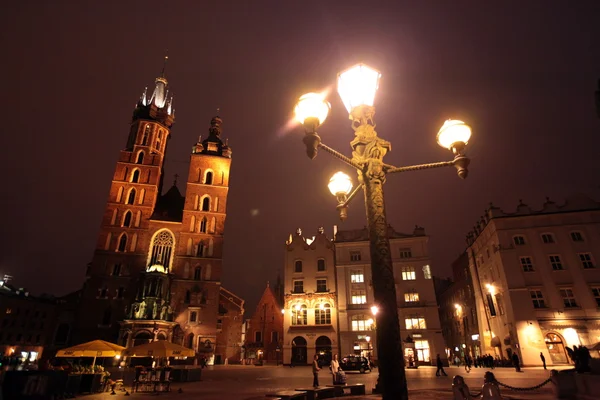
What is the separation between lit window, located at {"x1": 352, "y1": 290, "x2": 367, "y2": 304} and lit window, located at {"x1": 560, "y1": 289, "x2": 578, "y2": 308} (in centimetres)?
1836

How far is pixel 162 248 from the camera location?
147ft

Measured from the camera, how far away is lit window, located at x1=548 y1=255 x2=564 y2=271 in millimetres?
29625

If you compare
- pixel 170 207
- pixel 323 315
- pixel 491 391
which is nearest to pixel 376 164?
pixel 491 391

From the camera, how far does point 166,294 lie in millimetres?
40344

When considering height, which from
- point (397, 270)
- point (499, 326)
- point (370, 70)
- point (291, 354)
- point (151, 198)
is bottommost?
point (291, 354)

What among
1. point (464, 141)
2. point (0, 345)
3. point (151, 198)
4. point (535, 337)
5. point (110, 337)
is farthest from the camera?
point (0, 345)

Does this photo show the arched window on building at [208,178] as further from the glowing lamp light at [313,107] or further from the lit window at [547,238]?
the glowing lamp light at [313,107]

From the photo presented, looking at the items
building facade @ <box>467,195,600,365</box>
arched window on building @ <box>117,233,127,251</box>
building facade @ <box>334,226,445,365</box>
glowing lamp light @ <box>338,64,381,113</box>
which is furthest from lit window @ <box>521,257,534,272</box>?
arched window on building @ <box>117,233,127,251</box>

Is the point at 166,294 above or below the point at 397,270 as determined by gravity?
below

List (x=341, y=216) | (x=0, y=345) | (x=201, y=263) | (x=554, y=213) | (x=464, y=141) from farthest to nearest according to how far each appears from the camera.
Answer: (x=0, y=345) → (x=201, y=263) → (x=554, y=213) → (x=341, y=216) → (x=464, y=141)

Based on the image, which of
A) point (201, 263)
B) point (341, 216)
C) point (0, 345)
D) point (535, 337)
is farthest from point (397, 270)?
point (0, 345)

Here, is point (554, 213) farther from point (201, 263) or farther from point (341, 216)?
point (201, 263)

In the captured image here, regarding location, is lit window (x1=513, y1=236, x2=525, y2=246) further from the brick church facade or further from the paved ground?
the brick church facade

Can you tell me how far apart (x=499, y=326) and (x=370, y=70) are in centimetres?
3433
